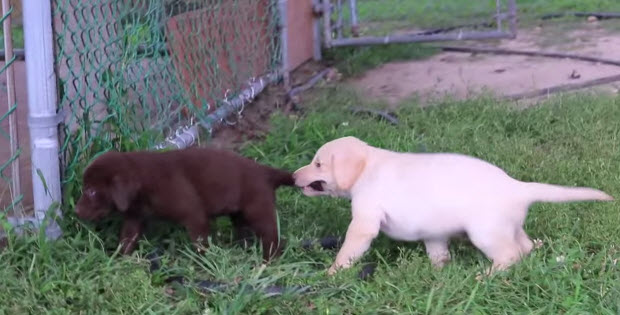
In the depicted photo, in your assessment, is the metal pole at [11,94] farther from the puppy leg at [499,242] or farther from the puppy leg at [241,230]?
the puppy leg at [499,242]

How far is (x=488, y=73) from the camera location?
7.14m

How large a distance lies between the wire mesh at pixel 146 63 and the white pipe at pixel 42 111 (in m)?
0.09

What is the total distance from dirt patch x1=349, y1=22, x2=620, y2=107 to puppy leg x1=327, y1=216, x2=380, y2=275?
2.79m

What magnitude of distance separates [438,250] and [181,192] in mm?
918

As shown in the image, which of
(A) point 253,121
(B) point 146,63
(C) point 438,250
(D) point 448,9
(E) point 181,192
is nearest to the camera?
(E) point 181,192

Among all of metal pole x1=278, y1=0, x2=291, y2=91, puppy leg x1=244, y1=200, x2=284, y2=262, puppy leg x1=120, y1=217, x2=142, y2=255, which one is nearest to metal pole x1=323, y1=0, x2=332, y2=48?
metal pole x1=278, y1=0, x2=291, y2=91

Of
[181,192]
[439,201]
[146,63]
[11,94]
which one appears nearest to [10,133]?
[11,94]

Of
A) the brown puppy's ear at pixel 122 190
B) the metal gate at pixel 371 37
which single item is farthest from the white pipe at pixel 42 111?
the metal gate at pixel 371 37

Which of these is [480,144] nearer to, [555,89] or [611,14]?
[555,89]

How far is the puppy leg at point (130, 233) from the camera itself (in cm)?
346

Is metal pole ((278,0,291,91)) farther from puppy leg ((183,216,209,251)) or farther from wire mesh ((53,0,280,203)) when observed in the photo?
puppy leg ((183,216,209,251))

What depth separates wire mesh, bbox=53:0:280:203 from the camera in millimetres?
3834

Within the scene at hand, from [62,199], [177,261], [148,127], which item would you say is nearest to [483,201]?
[177,261]

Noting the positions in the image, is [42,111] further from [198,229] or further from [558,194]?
[558,194]
